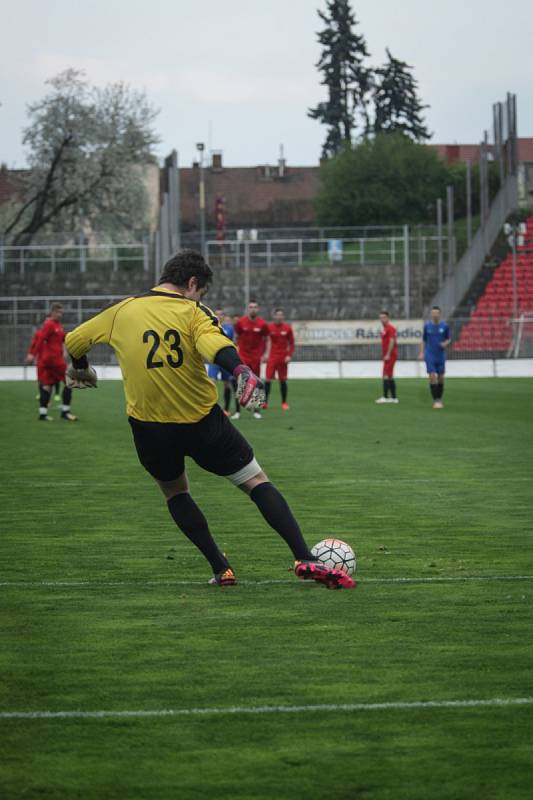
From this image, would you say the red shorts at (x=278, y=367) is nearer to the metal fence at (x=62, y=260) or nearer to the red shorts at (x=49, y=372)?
the red shorts at (x=49, y=372)

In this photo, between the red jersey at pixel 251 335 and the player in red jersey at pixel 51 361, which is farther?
Result: the red jersey at pixel 251 335

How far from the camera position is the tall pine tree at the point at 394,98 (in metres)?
98.9

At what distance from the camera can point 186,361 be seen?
25.9ft

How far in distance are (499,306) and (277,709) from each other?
4899 cm

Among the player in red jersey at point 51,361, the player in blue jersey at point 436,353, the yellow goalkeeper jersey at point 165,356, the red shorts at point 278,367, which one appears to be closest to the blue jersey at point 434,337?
the player in blue jersey at point 436,353

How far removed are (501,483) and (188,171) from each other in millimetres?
93802

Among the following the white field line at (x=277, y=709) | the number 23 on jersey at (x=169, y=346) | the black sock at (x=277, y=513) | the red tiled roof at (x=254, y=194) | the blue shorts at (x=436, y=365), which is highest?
the red tiled roof at (x=254, y=194)

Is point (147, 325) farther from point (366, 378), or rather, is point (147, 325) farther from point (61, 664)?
point (366, 378)

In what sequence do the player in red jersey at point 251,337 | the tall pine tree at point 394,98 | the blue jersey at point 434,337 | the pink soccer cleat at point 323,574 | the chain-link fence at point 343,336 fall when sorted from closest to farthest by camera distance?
the pink soccer cleat at point 323,574
the player in red jersey at point 251,337
the blue jersey at point 434,337
the chain-link fence at point 343,336
the tall pine tree at point 394,98

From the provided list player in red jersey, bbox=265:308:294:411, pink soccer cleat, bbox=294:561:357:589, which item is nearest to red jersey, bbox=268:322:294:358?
player in red jersey, bbox=265:308:294:411

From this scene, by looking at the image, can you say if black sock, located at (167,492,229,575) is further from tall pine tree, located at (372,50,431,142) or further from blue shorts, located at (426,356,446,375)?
tall pine tree, located at (372,50,431,142)

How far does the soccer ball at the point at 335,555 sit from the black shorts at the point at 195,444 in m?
0.81

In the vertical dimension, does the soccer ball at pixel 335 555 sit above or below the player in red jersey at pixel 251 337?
below

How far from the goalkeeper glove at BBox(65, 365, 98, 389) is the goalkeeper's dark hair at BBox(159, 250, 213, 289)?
2.81ft
